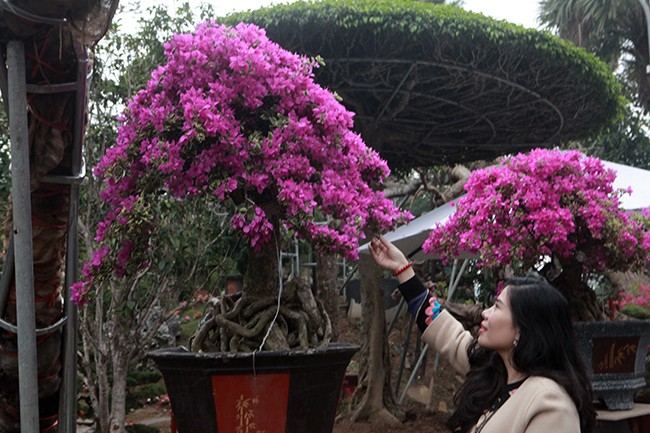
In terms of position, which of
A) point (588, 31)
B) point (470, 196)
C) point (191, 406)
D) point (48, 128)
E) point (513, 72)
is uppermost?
point (588, 31)

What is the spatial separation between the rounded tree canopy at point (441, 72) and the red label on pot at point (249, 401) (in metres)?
3.00

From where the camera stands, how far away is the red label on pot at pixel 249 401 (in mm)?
2488

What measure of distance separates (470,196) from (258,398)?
2479mm

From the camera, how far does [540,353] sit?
1.75 metres

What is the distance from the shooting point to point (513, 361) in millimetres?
1808

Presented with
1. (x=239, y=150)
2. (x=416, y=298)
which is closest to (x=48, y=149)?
(x=239, y=150)

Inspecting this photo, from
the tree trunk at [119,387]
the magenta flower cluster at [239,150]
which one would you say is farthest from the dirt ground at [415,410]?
the magenta flower cluster at [239,150]

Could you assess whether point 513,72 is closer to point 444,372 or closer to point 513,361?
point 513,361

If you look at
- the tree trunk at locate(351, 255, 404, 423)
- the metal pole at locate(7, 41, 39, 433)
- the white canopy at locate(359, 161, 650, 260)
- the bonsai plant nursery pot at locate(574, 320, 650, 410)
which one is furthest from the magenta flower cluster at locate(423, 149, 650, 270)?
the metal pole at locate(7, 41, 39, 433)


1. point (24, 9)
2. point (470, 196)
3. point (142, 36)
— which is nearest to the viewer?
point (24, 9)

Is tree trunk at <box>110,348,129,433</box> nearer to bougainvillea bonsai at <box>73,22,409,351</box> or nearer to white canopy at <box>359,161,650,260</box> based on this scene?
white canopy at <box>359,161,650,260</box>

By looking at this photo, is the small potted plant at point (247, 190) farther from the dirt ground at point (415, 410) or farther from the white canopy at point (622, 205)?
the dirt ground at point (415, 410)

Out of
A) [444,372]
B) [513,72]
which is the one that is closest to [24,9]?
[513,72]

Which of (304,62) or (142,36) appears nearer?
(304,62)
